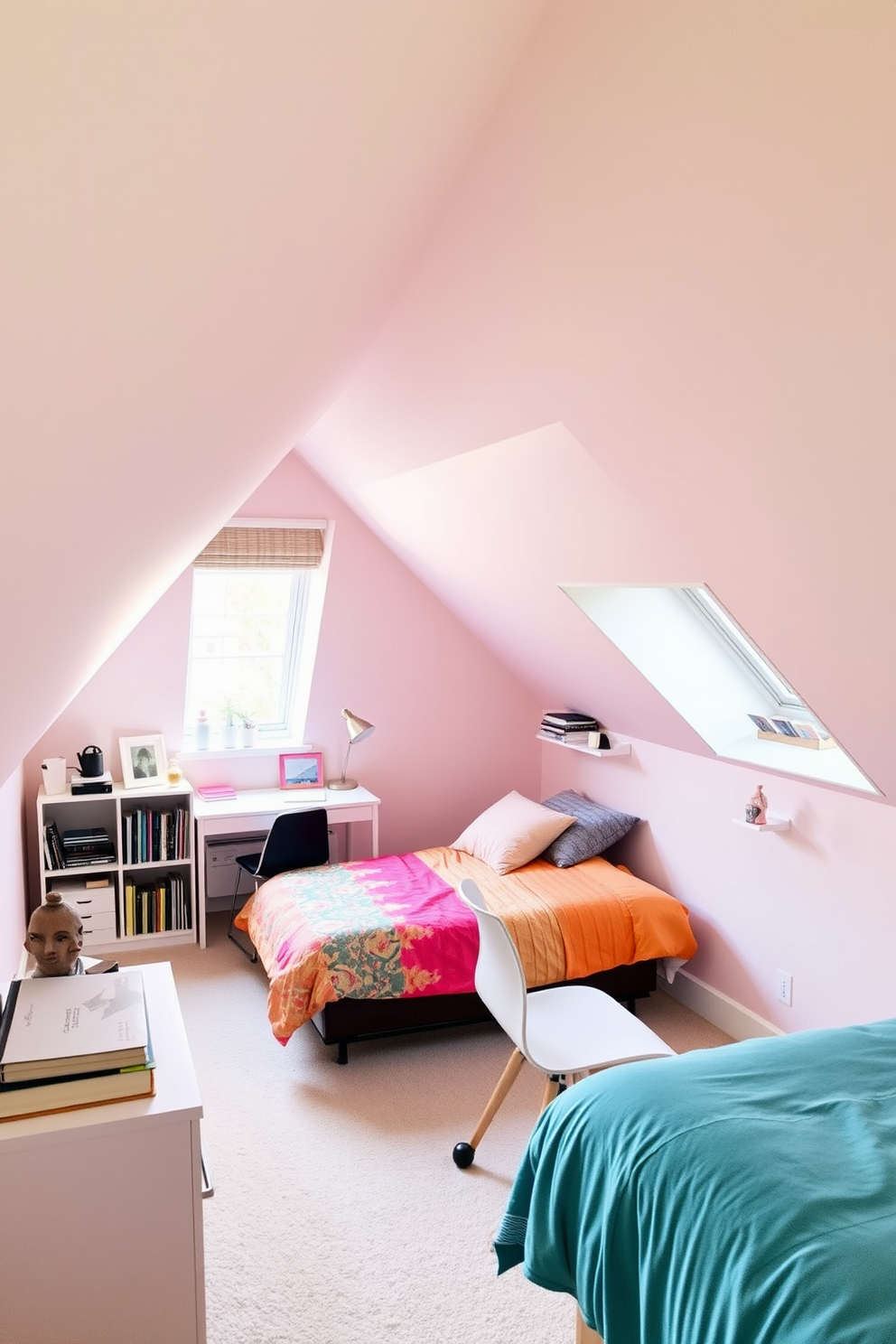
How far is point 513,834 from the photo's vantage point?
4.81 m

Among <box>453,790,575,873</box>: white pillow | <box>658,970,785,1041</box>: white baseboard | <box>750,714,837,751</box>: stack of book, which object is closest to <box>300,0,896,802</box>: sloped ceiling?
<box>750,714,837,751</box>: stack of book

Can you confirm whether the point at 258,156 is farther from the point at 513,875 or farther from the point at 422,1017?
the point at 513,875

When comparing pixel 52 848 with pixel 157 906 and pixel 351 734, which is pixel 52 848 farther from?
pixel 351 734

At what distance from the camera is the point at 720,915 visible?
4203mm

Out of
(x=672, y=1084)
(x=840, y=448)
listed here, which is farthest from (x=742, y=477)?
(x=672, y=1084)

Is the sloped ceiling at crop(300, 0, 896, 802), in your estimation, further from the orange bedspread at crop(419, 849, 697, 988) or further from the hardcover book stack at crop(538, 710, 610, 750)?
the hardcover book stack at crop(538, 710, 610, 750)

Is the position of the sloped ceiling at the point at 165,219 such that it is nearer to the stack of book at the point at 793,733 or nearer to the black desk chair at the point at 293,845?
the stack of book at the point at 793,733

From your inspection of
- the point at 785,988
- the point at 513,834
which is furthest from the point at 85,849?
the point at 785,988

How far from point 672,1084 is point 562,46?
213 centimetres

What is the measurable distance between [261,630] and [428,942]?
2322 mm

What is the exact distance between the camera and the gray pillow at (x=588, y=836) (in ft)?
15.4

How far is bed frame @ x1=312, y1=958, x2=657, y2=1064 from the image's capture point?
3.87 meters

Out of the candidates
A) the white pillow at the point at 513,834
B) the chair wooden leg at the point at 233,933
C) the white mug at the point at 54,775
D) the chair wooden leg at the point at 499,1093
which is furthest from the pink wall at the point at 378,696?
the chair wooden leg at the point at 499,1093

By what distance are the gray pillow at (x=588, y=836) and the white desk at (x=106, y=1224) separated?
3.03 meters
